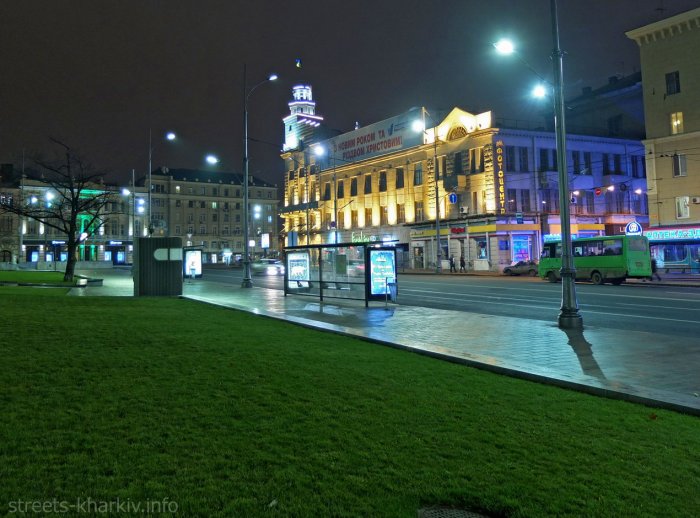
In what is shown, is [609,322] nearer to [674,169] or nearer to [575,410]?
[575,410]

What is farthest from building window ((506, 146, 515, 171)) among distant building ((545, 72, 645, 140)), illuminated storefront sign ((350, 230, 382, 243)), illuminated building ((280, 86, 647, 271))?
illuminated storefront sign ((350, 230, 382, 243))

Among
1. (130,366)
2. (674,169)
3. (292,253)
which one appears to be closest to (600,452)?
(130,366)

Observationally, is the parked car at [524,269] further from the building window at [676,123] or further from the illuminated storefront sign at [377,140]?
the illuminated storefront sign at [377,140]

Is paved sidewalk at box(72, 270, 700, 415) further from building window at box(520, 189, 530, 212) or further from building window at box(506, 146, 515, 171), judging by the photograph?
building window at box(506, 146, 515, 171)

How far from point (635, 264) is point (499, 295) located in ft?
41.8

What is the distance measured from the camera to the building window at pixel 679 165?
1639 inches

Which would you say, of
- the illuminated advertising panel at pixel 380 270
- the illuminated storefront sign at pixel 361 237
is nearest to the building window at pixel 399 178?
the illuminated storefront sign at pixel 361 237

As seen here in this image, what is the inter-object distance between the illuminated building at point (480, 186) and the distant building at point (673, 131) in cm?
673

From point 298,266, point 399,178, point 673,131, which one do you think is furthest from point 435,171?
point 298,266

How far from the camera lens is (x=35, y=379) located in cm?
629

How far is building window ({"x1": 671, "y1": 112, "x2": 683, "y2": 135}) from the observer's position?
41.6 metres

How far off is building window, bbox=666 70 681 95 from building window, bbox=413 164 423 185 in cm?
2578

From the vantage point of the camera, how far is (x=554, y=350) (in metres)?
10.0

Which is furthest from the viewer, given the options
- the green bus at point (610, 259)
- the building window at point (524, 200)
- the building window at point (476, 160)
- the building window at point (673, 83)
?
the building window at point (476, 160)
